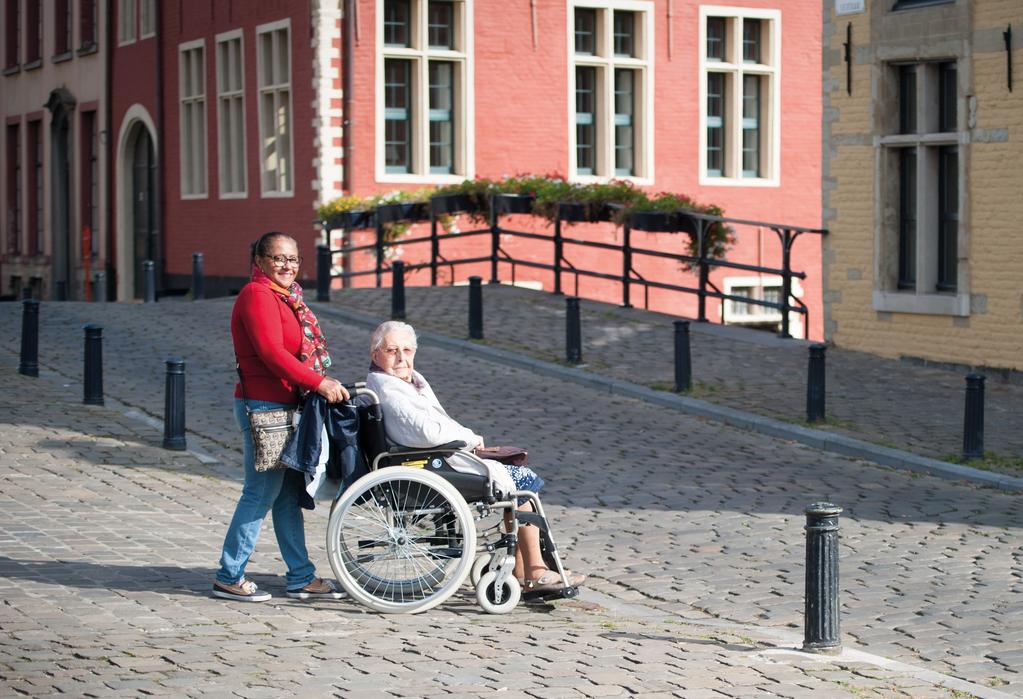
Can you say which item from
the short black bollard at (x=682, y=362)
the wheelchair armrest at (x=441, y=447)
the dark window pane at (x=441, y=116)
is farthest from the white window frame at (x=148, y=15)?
the wheelchair armrest at (x=441, y=447)

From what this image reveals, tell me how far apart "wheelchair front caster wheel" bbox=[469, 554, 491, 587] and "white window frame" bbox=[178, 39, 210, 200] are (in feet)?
80.0

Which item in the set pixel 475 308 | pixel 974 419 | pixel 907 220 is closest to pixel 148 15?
pixel 475 308

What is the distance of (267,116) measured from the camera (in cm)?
2958

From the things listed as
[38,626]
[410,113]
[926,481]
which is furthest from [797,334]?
[38,626]

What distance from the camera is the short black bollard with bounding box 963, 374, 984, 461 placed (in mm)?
12758

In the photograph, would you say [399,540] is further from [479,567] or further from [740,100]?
[740,100]

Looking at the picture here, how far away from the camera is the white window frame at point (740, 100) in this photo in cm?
3033

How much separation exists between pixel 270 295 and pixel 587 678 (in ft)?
8.09

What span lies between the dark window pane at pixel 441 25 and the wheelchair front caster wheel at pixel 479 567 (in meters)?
20.5

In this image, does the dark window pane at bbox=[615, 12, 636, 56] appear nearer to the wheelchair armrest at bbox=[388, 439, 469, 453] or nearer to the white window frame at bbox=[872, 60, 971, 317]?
the white window frame at bbox=[872, 60, 971, 317]

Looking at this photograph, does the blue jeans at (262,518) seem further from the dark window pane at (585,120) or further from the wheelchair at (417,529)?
the dark window pane at (585,120)

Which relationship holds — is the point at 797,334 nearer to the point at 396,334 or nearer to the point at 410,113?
the point at 410,113

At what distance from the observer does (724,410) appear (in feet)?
49.0

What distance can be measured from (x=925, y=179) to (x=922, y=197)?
0.68 ft
